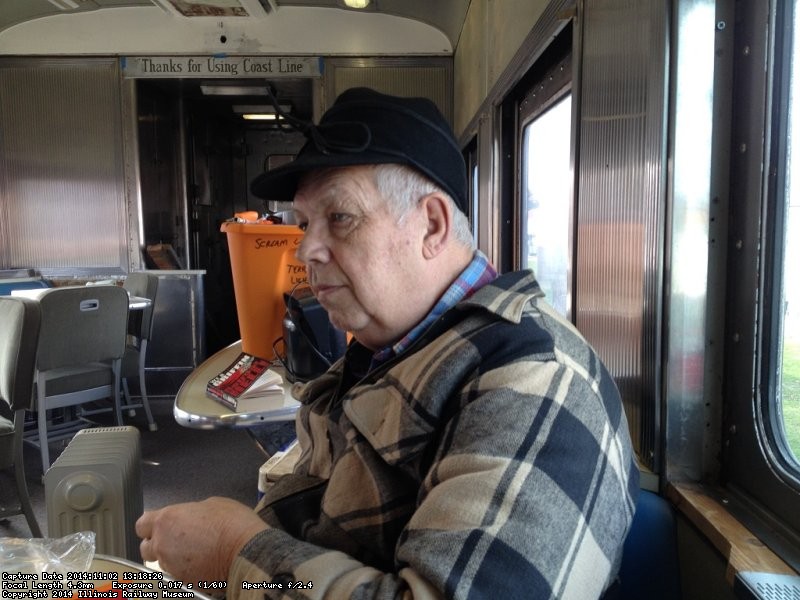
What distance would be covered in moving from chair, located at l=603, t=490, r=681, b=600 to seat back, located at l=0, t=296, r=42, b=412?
97.6 inches

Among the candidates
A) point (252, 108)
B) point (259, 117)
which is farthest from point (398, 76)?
point (259, 117)

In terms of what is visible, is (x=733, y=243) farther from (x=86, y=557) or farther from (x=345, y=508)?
(x=86, y=557)

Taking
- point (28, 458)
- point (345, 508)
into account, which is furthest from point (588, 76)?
point (28, 458)

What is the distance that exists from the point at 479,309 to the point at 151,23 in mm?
5933

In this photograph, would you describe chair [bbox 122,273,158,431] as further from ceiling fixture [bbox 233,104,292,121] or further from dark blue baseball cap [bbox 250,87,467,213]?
dark blue baseball cap [bbox 250,87,467,213]

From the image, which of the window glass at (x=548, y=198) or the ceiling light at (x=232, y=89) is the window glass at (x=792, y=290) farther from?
the ceiling light at (x=232, y=89)

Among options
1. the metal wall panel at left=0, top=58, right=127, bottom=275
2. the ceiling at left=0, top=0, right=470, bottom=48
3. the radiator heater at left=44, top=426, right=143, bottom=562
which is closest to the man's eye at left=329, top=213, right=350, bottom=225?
the radiator heater at left=44, top=426, right=143, bottom=562

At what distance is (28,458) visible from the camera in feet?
12.0

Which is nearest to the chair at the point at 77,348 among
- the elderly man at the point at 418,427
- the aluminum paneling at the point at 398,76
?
the elderly man at the point at 418,427

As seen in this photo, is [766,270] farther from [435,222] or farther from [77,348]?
[77,348]

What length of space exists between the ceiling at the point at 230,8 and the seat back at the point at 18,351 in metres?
3.41

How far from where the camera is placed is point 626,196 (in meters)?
1.31

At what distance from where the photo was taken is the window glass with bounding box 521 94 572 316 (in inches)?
88.0

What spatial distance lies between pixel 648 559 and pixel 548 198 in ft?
5.91
